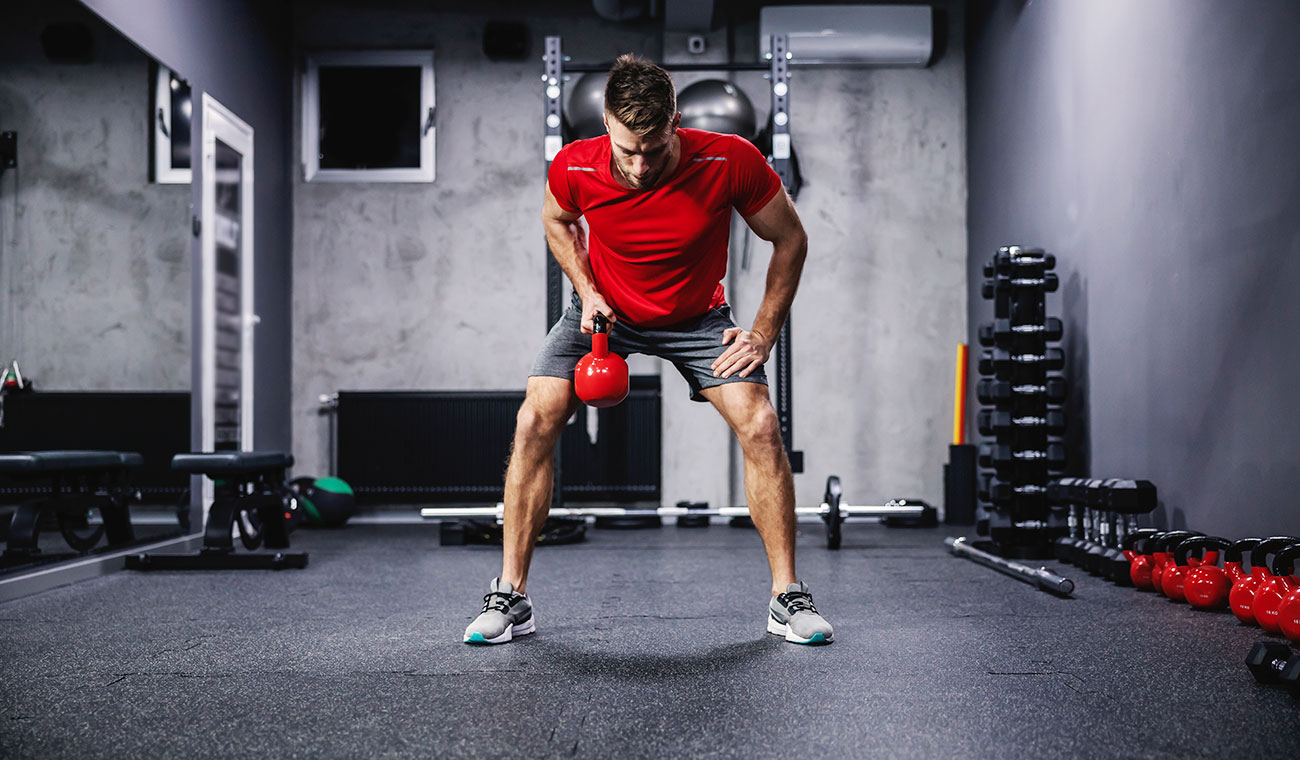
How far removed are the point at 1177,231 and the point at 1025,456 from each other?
94 cm

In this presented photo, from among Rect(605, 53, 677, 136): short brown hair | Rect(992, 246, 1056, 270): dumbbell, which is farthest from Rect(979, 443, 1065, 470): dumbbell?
Rect(605, 53, 677, 136): short brown hair

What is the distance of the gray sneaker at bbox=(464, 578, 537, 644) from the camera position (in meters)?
2.10

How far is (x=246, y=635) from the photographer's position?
Answer: 2.26 metres

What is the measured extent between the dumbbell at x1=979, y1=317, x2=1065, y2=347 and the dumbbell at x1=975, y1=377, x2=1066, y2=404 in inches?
6.0

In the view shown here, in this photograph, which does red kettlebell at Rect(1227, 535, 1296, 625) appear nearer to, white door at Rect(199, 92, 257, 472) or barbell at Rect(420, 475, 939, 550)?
barbell at Rect(420, 475, 939, 550)

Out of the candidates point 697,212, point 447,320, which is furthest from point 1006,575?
point 447,320

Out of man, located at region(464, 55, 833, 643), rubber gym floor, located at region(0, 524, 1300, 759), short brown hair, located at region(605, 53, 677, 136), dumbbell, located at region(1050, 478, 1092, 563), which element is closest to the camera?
rubber gym floor, located at region(0, 524, 1300, 759)

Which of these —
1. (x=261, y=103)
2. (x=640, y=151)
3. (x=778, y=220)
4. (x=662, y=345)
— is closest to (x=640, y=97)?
(x=640, y=151)

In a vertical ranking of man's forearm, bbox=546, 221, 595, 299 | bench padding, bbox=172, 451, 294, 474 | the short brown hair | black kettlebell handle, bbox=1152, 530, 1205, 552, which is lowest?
black kettlebell handle, bbox=1152, 530, 1205, 552

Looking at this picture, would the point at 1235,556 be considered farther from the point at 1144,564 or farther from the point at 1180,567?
the point at 1144,564

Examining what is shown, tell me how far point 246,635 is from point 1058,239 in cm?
350

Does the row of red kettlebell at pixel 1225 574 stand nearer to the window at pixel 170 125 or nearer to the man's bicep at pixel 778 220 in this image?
the man's bicep at pixel 778 220

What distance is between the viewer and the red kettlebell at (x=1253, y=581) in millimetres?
2270

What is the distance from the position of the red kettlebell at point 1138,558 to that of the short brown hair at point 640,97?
1929 mm
